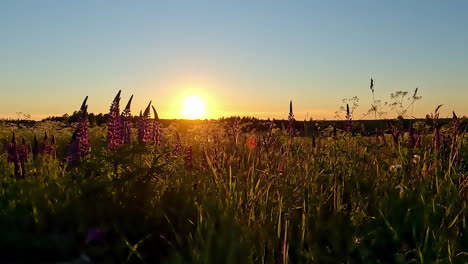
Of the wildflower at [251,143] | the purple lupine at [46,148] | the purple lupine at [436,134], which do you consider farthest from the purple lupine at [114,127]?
the purple lupine at [436,134]

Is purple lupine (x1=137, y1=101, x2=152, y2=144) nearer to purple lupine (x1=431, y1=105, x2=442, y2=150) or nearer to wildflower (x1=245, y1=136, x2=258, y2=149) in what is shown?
wildflower (x1=245, y1=136, x2=258, y2=149)

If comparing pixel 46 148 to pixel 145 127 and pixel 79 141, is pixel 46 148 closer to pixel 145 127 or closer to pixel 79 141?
pixel 79 141

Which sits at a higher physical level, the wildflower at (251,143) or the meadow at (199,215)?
the wildflower at (251,143)

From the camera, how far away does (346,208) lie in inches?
165

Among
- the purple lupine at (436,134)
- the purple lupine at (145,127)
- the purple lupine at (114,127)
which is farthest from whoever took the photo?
the purple lupine at (436,134)

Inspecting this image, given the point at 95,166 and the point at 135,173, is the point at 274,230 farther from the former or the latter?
the point at 95,166

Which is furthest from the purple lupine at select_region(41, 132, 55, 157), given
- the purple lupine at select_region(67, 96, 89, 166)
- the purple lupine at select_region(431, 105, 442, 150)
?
the purple lupine at select_region(431, 105, 442, 150)

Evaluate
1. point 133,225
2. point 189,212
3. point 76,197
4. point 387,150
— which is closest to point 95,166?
point 76,197

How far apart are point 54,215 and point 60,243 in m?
→ 0.45

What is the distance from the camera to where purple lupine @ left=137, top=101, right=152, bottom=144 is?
4.31 metres

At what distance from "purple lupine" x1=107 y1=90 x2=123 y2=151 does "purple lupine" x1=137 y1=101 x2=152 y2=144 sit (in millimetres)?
176

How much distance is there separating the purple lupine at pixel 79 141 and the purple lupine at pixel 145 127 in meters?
0.49

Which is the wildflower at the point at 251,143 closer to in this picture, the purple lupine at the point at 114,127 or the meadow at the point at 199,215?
the meadow at the point at 199,215

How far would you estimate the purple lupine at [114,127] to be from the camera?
420 cm
